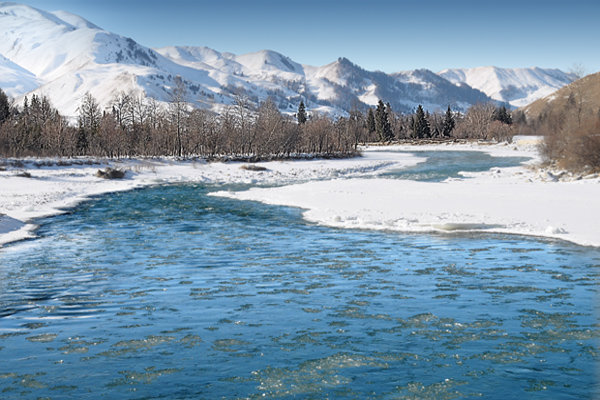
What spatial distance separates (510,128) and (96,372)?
160 metres

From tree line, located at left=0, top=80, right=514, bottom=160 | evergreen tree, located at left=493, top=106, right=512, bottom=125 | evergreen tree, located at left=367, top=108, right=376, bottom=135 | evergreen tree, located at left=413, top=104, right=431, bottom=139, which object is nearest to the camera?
tree line, located at left=0, top=80, right=514, bottom=160

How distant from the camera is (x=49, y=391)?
700 cm

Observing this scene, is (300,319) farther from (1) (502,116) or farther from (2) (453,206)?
(1) (502,116)

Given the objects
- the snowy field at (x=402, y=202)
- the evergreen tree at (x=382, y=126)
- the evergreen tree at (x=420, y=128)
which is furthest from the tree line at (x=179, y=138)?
the evergreen tree at (x=420, y=128)

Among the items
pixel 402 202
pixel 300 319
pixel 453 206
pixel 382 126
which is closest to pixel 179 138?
pixel 402 202

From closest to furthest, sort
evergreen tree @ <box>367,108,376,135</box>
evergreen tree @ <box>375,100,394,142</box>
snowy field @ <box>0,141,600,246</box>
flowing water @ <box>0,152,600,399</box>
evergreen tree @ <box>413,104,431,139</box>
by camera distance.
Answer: flowing water @ <box>0,152,600,399</box>, snowy field @ <box>0,141,600,246</box>, evergreen tree @ <box>375,100,394,142</box>, evergreen tree @ <box>413,104,431,139</box>, evergreen tree @ <box>367,108,376,135</box>

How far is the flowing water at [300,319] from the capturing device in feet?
23.9

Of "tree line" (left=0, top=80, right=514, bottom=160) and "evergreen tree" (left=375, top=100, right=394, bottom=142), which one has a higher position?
"evergreen tree" (left=375, top=100, right=394, bottom=142)

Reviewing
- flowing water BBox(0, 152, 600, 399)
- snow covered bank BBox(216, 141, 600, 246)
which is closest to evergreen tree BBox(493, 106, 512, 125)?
snow covered bank BBox(216, 141, 600, 246)

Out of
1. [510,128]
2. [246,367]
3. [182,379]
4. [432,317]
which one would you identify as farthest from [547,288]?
[510,128]

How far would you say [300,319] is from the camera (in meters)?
10.1

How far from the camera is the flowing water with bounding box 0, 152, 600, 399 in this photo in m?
7.30

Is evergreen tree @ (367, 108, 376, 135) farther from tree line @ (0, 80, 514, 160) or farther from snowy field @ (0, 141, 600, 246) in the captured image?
snowy field @ (0, 141, 600, 246)

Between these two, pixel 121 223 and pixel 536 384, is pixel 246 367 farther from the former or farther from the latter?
pixel 121 223
